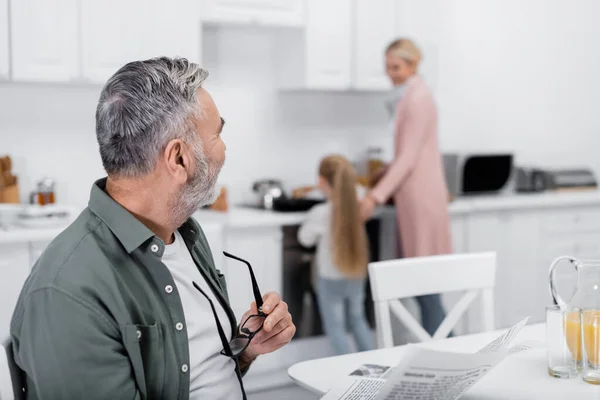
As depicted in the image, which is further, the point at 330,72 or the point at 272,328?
the point at 330,72

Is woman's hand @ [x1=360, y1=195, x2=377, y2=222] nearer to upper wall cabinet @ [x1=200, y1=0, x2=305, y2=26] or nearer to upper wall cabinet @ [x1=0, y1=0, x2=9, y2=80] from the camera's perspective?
upper wall cabinet @ [x1=200, y1=0, x2=305, y2=26]

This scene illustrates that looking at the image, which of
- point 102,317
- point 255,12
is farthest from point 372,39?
point 102,317

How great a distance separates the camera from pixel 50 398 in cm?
113

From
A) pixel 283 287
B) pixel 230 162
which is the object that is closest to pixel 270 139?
pixel 230 162

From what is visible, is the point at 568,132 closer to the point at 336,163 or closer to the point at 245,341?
the point at 336,163

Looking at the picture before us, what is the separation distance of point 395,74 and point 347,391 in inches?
94.9

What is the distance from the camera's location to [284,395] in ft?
11.4

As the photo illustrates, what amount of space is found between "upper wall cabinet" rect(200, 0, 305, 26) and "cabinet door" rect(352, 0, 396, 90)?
1.11 ft

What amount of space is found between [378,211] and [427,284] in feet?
5.52

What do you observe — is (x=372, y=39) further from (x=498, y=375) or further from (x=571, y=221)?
(x=498, y=375)

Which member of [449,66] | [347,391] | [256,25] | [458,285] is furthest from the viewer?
[449,66]

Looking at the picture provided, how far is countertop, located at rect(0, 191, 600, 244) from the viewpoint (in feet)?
9.96

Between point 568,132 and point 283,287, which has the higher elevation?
point 568,132

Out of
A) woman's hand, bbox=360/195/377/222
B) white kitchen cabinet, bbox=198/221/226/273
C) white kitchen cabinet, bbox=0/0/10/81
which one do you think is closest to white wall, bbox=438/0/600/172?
woman's hand, bbox=360/195/377/222
